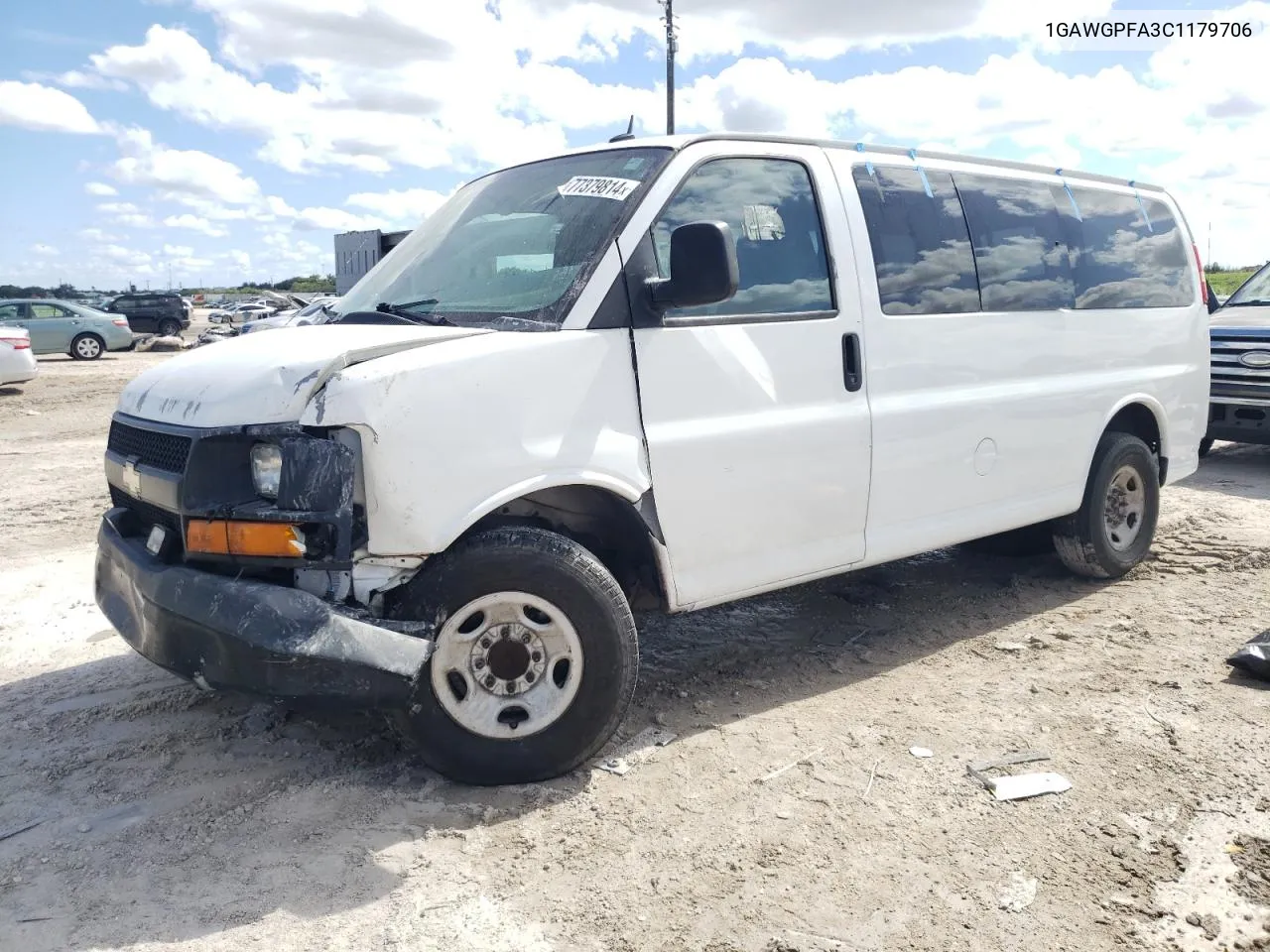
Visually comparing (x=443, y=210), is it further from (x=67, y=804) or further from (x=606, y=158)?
(x=67, y=804)

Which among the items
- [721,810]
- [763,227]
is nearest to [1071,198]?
[763,227]

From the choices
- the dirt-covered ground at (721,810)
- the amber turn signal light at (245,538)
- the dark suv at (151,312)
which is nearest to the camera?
the dirt-covered ground at (721,810)

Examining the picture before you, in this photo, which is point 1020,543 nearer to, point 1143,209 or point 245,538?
point 1143,209

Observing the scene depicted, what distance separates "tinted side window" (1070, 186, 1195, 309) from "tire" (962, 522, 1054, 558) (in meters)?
1.27

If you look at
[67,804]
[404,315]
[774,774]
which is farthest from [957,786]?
[67,804]

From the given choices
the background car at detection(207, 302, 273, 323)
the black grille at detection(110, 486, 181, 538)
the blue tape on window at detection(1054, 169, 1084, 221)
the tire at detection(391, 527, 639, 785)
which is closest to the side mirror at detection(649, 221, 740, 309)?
the tire at detection(391, 527, 639, 785)

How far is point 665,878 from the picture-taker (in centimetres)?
300

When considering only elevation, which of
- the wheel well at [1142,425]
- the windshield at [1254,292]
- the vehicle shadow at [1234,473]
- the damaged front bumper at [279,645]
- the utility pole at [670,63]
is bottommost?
the vehicle shadow at [1234,473]

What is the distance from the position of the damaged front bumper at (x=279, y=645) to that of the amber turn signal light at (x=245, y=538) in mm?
91

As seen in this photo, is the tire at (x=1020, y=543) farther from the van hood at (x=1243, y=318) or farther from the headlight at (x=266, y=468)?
the van hood at (x=1243, y=318)

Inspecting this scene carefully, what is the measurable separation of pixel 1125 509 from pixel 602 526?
11.7 feet

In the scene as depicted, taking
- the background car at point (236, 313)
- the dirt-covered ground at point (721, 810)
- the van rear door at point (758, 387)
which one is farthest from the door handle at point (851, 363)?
the background car at point (236, 313)

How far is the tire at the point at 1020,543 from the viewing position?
19.2 ft

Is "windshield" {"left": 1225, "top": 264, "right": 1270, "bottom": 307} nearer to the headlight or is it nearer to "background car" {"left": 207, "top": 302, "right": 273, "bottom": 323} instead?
the headlight
